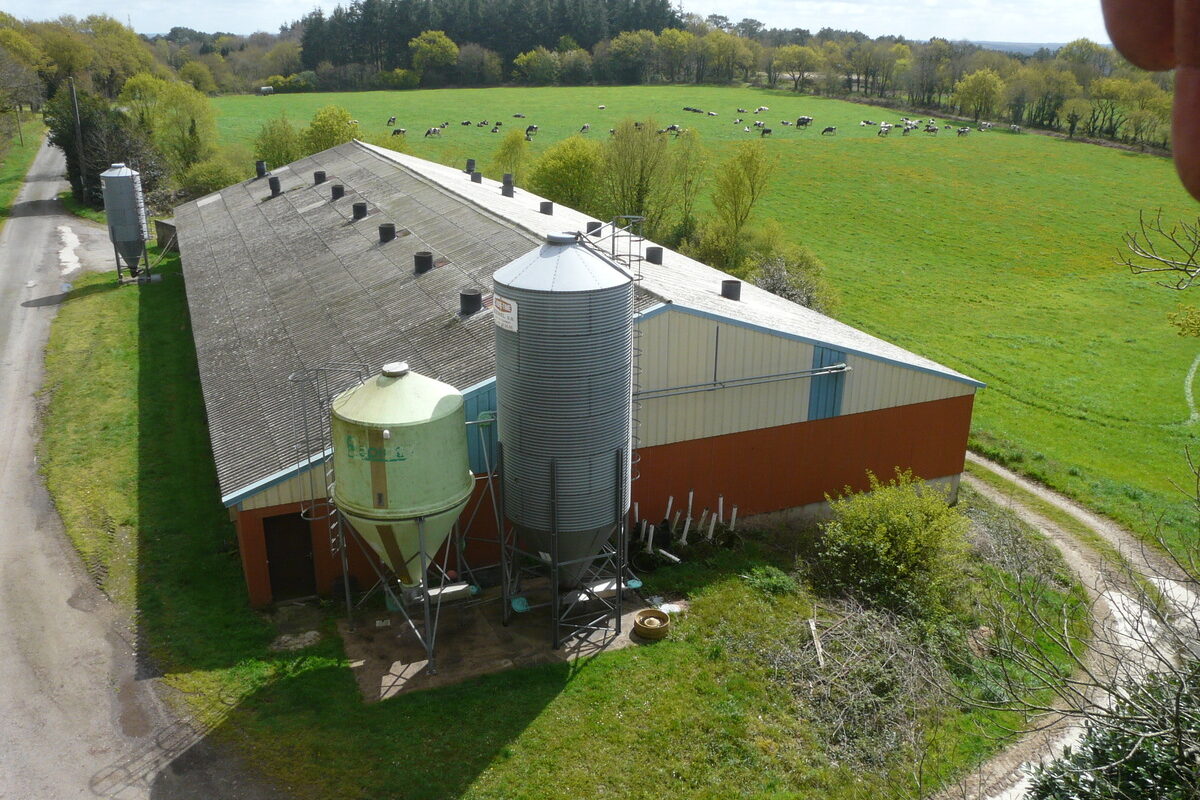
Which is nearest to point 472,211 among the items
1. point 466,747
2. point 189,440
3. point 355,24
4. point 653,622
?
point 189,440

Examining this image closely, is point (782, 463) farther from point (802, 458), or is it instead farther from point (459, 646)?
point (459, 646)

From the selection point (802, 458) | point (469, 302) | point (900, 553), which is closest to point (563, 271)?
point (469, 302)

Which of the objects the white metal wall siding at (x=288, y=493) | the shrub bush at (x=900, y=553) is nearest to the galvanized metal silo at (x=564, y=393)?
the white metal wall siding at (x=288, y=493)

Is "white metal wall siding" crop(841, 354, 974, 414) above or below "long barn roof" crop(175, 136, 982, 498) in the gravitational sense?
below

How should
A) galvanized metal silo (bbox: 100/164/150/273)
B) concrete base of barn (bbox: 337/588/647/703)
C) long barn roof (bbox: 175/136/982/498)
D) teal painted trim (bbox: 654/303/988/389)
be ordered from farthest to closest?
galvanized metal silo (bbox: 100/164/150/273)
long barn roof (bbox: 175/136/982/498)
teal painted trim (bbox: 654/303/988/389)
concrete base of barn (bbox: 337/588/647/703)

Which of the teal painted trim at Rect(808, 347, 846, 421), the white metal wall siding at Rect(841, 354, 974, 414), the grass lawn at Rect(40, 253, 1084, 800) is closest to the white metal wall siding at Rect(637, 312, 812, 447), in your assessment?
the teal painted trim at Rect(808, 347, 846, 421)

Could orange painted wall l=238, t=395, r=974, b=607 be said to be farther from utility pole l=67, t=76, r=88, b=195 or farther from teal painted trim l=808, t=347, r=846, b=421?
utility pole l=67, t=76, r=88, b=195

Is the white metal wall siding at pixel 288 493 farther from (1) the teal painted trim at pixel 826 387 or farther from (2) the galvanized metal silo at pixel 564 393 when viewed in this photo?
(1) the teal painted trim at pixel 826 387

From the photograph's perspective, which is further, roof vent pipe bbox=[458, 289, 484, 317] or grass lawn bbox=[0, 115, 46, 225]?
grass lawn bbox=[0, 115, 46, 225]
